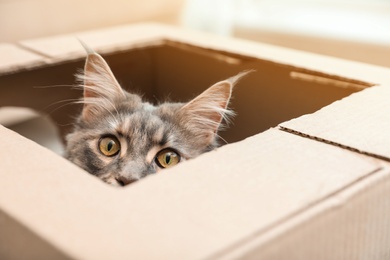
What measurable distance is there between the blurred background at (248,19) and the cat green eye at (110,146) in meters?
0.72

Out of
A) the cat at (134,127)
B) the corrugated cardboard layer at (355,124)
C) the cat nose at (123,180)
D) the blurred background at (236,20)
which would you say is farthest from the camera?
the blurred background at (236,20)

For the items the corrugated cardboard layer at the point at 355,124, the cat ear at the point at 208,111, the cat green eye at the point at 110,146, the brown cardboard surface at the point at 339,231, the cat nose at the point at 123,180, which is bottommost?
the cat green eye at the point at 110,146

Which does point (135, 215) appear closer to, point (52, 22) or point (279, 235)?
point (279, 235)

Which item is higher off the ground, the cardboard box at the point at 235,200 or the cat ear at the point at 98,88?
the cardboard box at the point at 235,200

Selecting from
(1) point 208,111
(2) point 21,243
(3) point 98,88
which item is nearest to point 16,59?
(3) point 98,88

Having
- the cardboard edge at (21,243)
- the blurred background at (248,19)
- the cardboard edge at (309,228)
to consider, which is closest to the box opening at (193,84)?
the cardboard edge at (309,228)

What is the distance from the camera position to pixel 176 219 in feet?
1.72

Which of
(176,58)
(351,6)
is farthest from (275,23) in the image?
(176,58)

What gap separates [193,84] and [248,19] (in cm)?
76

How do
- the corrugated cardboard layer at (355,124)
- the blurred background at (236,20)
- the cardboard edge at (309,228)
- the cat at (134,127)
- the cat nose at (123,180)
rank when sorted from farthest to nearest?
the blurred background at (236,20)
the cat at (134,127)
the cat nose at (123,180)
the corrugated cardboard layer at (355,124)
the cardboard edge at (309,228)

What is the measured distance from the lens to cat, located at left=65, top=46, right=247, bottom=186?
0.91m

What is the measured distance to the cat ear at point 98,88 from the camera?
946mm

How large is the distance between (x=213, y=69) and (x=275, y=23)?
0.73 metres

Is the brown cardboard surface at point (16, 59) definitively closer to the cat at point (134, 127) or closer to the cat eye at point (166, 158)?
the cat at point (134, 127)
